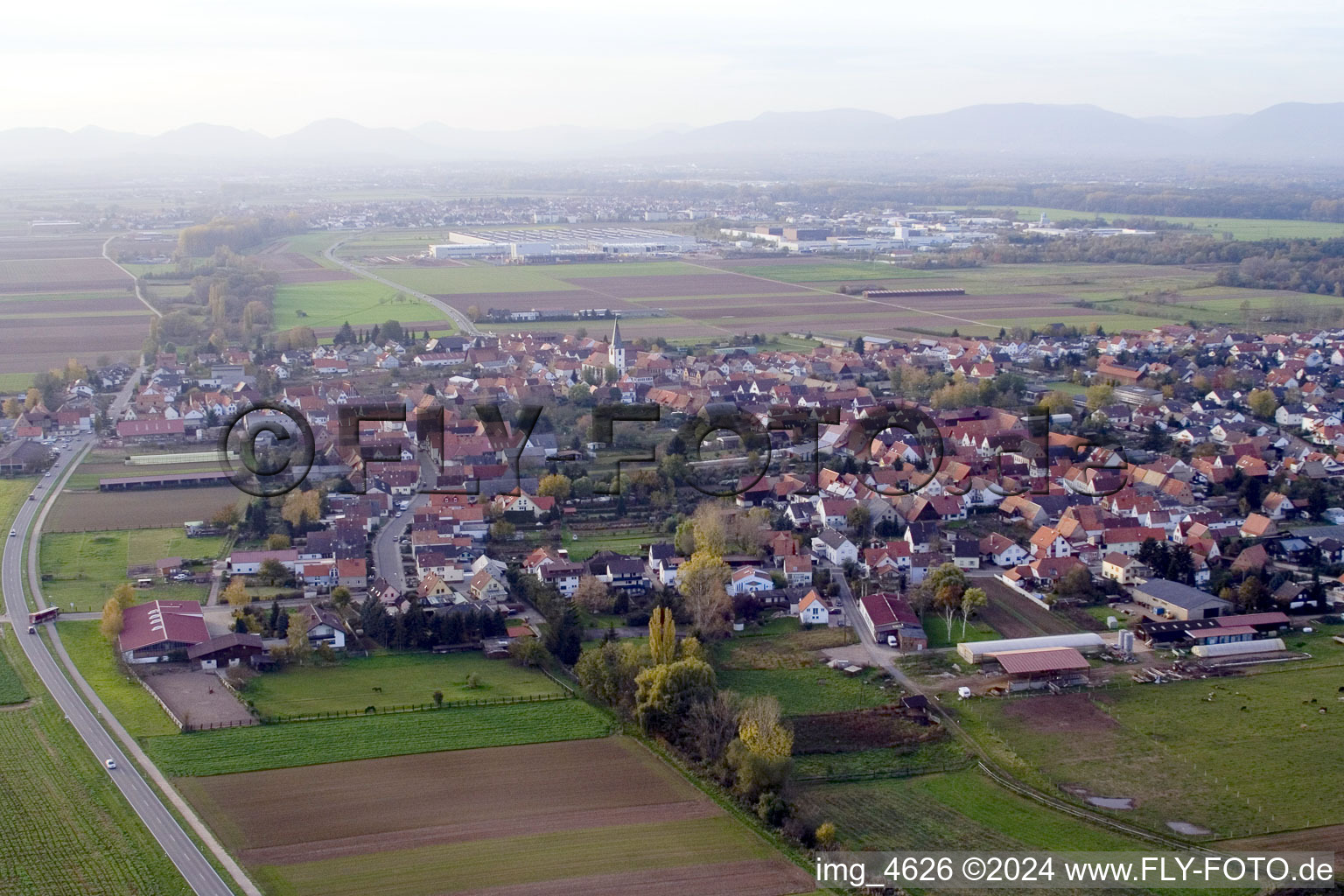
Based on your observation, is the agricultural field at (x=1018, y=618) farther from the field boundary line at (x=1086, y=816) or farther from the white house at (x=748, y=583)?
the field boundary line at (x=1086, y=816)

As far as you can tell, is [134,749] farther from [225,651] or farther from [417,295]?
Result: [417,295]

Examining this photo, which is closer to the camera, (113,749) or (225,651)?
(113,749)

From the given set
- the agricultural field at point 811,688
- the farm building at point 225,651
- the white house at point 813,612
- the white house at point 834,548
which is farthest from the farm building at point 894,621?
the farm building at point 225,651

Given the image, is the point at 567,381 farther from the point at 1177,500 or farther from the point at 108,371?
the point at 1177,500

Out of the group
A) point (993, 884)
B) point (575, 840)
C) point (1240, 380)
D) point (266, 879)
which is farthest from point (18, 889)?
point (1240, 380)

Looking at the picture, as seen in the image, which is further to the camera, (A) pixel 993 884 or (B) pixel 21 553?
(B) pixel 21 553

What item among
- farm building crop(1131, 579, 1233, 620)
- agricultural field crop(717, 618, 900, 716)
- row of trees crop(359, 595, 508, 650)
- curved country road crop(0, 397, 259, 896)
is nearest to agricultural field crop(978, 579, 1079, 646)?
farm building crop(1131, 579, 1233, 620)

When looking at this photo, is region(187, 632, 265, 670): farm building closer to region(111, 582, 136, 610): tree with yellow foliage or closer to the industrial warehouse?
region(111, 582, 136, 610): tree with yellow foliage

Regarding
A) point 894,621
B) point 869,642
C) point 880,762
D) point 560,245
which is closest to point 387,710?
point 880,762
